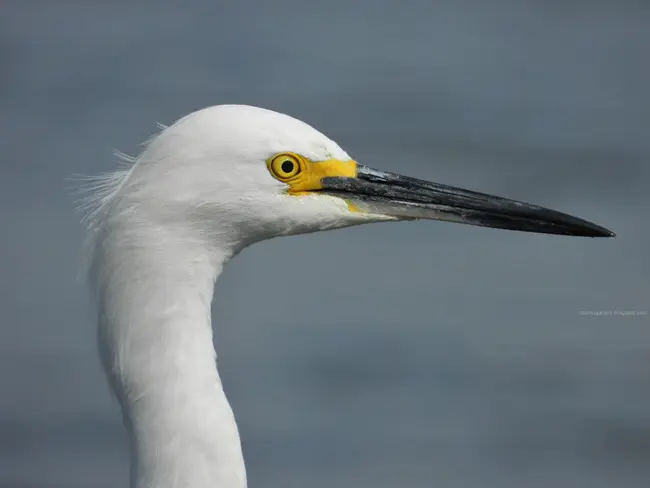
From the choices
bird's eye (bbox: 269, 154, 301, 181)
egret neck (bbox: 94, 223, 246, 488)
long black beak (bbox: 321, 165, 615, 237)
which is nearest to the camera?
egret neck (bbox: 94, 223, 246, 488)

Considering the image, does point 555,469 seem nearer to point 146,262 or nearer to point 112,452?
point 112,452

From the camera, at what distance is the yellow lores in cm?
577

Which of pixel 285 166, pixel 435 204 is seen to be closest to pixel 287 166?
pixel 285 166

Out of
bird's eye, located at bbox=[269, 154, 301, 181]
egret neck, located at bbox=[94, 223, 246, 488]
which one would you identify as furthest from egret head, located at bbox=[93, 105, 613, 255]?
egret neck, located at bbox=[94, 223, 246, 488]

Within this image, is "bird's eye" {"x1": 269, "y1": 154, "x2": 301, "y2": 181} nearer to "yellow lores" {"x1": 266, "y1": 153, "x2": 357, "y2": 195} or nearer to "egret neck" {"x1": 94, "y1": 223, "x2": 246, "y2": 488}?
"yellow lores" {"x1": 266, "y1": 153, "x2": 357, "y2": 195}

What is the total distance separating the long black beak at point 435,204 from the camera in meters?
6.08

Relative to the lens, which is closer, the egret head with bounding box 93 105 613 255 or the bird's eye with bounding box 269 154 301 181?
the egret head with bounding box 93 105 613 255

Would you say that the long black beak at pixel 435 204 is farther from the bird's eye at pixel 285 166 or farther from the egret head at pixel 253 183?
the bird's eye at pixel 285 166

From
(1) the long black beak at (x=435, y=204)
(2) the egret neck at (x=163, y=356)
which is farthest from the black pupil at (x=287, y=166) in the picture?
(2) the egret neck at (x=163, y=356)

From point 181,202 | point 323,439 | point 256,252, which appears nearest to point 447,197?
point 181,202

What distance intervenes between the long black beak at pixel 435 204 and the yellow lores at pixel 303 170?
1.2 inches

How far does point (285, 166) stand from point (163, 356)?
0.91 meters

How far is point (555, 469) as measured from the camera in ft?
35.0

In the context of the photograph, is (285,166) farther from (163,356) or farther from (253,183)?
(163,356)
